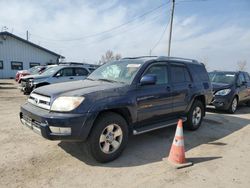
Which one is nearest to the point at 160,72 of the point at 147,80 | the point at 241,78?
the point at 147,80

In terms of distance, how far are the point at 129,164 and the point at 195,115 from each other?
310cm

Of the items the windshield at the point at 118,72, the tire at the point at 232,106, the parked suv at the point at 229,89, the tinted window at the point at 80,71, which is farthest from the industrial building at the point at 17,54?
the windshield at the point at 118,72

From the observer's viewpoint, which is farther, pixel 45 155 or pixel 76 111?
pixel 45 155

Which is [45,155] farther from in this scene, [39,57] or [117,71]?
[39,57]

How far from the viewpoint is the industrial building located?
28.1 m

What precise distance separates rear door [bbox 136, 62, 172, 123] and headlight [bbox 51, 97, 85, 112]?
51.2 inches

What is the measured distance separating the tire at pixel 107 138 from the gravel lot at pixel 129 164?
0.57 feet

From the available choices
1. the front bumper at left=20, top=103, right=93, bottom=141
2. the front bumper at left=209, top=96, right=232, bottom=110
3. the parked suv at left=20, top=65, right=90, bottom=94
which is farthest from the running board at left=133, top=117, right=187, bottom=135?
the parked suv at left=20, top=65, right=90, bottom=94

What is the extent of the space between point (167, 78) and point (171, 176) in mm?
2484

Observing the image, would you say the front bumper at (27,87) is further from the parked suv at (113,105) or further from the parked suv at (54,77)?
the parked suv at (113,105)

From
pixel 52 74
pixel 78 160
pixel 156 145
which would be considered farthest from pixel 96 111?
pixel 52 74

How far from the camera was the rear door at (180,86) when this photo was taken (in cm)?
565

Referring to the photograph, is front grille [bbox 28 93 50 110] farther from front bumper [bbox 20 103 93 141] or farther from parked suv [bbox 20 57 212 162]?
front bumper [bbox 20 103 93 141]

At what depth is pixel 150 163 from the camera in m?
4.22
